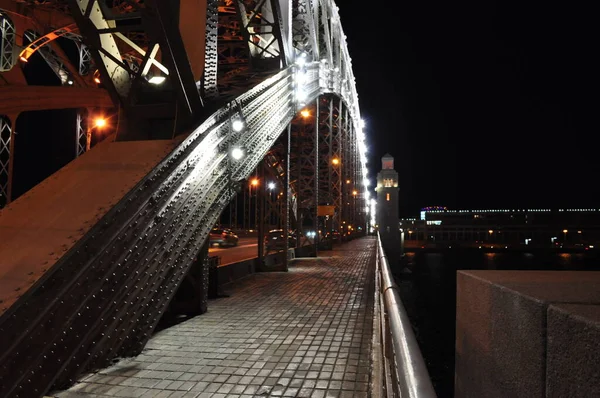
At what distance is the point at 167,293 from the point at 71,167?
216cm

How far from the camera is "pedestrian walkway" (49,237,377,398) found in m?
4.52

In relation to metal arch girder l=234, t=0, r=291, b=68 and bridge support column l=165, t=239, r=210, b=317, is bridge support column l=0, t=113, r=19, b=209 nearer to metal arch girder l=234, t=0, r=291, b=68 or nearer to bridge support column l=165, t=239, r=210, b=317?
metal arch girder l=234, t=0, r=291, b=68

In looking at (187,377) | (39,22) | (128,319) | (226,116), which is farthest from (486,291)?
(39,22)

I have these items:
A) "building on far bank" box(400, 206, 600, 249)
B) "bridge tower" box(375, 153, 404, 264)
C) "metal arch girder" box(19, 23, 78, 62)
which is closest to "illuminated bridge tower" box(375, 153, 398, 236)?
"bridge tower" box(375, 153, 404, 264)

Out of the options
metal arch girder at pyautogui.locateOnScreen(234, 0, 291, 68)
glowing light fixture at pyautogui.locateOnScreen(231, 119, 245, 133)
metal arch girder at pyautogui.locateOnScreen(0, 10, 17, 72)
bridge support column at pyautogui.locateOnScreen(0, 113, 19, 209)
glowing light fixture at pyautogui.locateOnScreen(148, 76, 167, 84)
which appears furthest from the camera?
bridge support column at pyautogui.locateOnScreen(0, 113, 19, 209)

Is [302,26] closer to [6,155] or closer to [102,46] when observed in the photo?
[102,46]

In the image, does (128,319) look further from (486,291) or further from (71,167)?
(486,291)

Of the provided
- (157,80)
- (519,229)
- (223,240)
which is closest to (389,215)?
(223,240)

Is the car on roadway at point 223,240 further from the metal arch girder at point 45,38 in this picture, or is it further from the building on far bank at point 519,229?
the building on far bank at point 519,229

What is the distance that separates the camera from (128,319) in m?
5.36

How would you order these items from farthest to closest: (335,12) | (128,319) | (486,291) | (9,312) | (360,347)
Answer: (335,12)
(360,347)
(128,319)
(9,312)
(486,291)

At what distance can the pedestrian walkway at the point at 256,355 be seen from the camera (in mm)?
4516

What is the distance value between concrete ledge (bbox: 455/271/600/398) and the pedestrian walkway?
1.65m

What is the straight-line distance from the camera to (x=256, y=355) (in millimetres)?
5672
